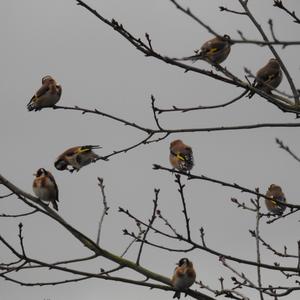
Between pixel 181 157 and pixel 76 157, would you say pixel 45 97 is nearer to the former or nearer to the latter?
pixel 76 157

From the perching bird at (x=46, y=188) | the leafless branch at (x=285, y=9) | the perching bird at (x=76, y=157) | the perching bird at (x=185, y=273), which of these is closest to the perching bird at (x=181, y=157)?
the perching bird at (x=76, y=157)

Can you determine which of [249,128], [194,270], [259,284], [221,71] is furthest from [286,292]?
[194,270]

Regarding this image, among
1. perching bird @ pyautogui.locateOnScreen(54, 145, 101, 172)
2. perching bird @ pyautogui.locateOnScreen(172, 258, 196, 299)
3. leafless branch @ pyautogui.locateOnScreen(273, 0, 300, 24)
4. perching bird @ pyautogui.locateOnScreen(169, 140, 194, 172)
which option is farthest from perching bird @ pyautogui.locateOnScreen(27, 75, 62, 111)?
→ leafless branch @ pyautogui.locateOnScreen(273, 0, 300, 24)

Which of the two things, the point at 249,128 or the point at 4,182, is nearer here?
the point at 249,128

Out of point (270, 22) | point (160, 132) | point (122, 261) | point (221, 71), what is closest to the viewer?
point (270, 22)

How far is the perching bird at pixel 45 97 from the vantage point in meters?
15.3

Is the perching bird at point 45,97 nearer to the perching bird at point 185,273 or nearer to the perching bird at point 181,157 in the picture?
the perching bird at point 181,157

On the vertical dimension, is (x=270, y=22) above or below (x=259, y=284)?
above

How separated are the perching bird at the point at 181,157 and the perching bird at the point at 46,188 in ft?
9.95

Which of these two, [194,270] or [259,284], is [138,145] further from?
[194,270]

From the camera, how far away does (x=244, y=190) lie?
5.77 m

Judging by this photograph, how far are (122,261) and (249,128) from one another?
2346 mm

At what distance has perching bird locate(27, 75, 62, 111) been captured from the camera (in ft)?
50.1

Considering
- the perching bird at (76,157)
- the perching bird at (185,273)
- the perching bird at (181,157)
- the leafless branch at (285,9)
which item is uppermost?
the perching bird at (181,157)
